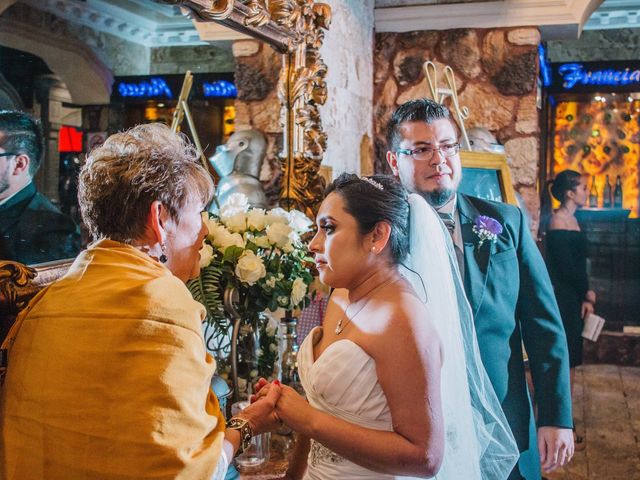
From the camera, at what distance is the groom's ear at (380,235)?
5.55ft

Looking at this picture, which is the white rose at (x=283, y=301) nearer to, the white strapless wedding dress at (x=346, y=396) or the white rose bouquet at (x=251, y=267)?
the white rose bouquet at (x=251, y=267)

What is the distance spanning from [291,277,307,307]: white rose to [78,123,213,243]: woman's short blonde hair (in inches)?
33.6

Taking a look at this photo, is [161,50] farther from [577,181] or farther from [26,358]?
[577,181]

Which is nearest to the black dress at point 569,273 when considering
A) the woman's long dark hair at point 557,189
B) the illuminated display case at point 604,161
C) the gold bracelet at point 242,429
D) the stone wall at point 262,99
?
the woman's long dark hair at point 557,189

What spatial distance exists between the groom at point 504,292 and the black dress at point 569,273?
3357 millimetres

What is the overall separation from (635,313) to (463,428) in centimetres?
572

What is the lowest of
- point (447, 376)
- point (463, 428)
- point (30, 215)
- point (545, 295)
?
point (463, 428)

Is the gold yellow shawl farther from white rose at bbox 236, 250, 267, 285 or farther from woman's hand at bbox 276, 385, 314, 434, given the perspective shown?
white rose at bbox 236, 250, 267, 285

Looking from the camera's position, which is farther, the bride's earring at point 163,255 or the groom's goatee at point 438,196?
the groom's goatee at point 438,196

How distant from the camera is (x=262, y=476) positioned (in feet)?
6.60

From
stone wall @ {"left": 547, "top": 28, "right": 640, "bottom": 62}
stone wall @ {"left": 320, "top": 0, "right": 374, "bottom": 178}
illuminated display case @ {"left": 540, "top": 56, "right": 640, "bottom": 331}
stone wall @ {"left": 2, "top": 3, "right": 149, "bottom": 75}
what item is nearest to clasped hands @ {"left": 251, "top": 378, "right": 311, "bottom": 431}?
stone wall @ {"left": 2, "top": 3, "right": 149, "bottom": 75}

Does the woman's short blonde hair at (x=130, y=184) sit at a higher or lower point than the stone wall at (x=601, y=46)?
lower

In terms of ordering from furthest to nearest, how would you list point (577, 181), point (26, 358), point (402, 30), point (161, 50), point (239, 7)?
point (577, 181), point (402, 30), point (239, 7), point (161, 50), point (26, 358)

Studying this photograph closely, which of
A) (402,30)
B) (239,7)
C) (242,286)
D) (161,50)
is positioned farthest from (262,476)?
(402,30)
